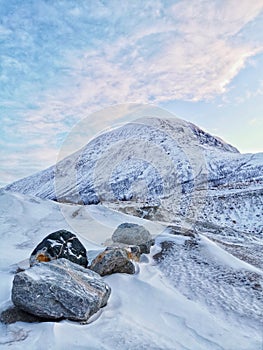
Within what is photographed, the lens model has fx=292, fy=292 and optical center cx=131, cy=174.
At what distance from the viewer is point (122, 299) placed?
21.0ft

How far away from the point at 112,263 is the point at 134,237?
3360 mm

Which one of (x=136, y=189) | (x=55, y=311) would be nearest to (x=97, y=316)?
(x=55, y=311)

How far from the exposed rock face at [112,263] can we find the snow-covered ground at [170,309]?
219 millimetres

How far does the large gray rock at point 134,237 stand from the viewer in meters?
10.4

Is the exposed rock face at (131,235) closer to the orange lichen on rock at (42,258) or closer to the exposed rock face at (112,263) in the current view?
the exposed rock face at (112,263)

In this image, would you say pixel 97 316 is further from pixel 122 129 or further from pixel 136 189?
pixel 122 129

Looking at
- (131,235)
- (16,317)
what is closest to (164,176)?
(131,235)

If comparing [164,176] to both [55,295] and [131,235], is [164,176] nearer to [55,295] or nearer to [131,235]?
[131,235]

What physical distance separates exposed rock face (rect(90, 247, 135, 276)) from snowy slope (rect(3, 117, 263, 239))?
12126 mm

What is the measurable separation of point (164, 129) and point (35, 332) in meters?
73.4

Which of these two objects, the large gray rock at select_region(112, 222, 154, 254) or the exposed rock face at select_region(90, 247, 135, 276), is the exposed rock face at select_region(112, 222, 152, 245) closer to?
the large gray rock at select_region(112, 222, 154, 254)

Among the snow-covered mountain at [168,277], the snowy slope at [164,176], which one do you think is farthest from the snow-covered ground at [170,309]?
the snowy slope at [164,176]

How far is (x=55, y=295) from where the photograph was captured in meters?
5.25

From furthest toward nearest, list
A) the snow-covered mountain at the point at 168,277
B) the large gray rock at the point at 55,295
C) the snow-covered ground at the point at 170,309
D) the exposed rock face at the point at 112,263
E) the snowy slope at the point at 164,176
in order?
the snowy slope at the point at 164,176, the exposed rock face at the point at 112,263, the large gray rock at the point at 55,295, the snow-covered mountain at the point at 168,277, the snow-covered ground at the point at 170,309
